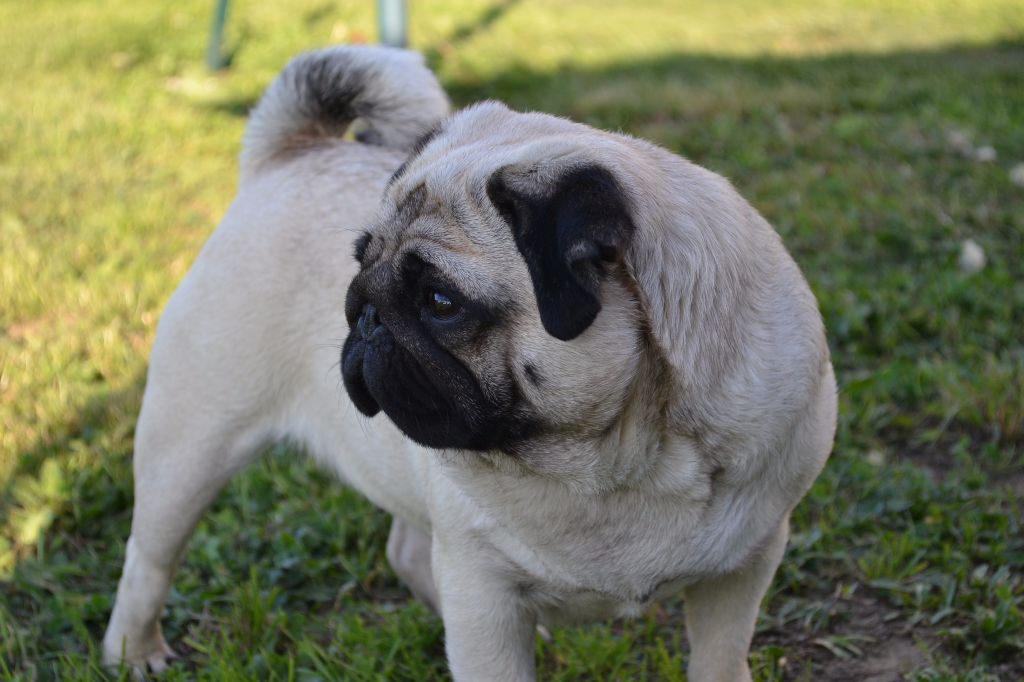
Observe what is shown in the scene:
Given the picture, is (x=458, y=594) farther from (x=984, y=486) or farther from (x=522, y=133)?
(x=984, y=486)

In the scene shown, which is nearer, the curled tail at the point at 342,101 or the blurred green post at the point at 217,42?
the curled tail at the point at 342,101

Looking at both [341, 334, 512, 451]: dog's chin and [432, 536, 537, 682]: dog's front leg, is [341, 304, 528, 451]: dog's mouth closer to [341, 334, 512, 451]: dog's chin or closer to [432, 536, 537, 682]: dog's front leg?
[341, 334, 512, 451]: dog's chin

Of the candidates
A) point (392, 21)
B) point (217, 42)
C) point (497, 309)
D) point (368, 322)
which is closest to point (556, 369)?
point (497, 309)

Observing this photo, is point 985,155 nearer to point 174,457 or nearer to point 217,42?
point 174,457

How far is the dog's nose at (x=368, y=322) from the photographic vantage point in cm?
225

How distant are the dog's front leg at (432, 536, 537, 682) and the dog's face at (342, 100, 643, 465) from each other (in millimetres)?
336

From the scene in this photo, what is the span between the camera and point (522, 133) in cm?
234

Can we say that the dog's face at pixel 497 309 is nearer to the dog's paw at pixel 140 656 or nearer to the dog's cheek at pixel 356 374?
the dog's cheek at pixel 356 374

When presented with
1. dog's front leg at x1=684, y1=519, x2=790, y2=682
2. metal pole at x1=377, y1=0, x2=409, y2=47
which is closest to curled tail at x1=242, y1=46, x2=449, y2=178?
dog's front leg at x1=684, y1=519, x2=790, y2=682

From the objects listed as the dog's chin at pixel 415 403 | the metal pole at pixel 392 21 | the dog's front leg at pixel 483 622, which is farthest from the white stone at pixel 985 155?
the dog's chin at pixel 415 403

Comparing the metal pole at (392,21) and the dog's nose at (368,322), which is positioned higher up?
the dog's nose at (368,322)

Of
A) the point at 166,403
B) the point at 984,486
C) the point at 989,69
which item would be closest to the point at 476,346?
the point at 166,403

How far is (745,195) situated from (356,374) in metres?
4.04

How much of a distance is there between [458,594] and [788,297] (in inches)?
36.6
